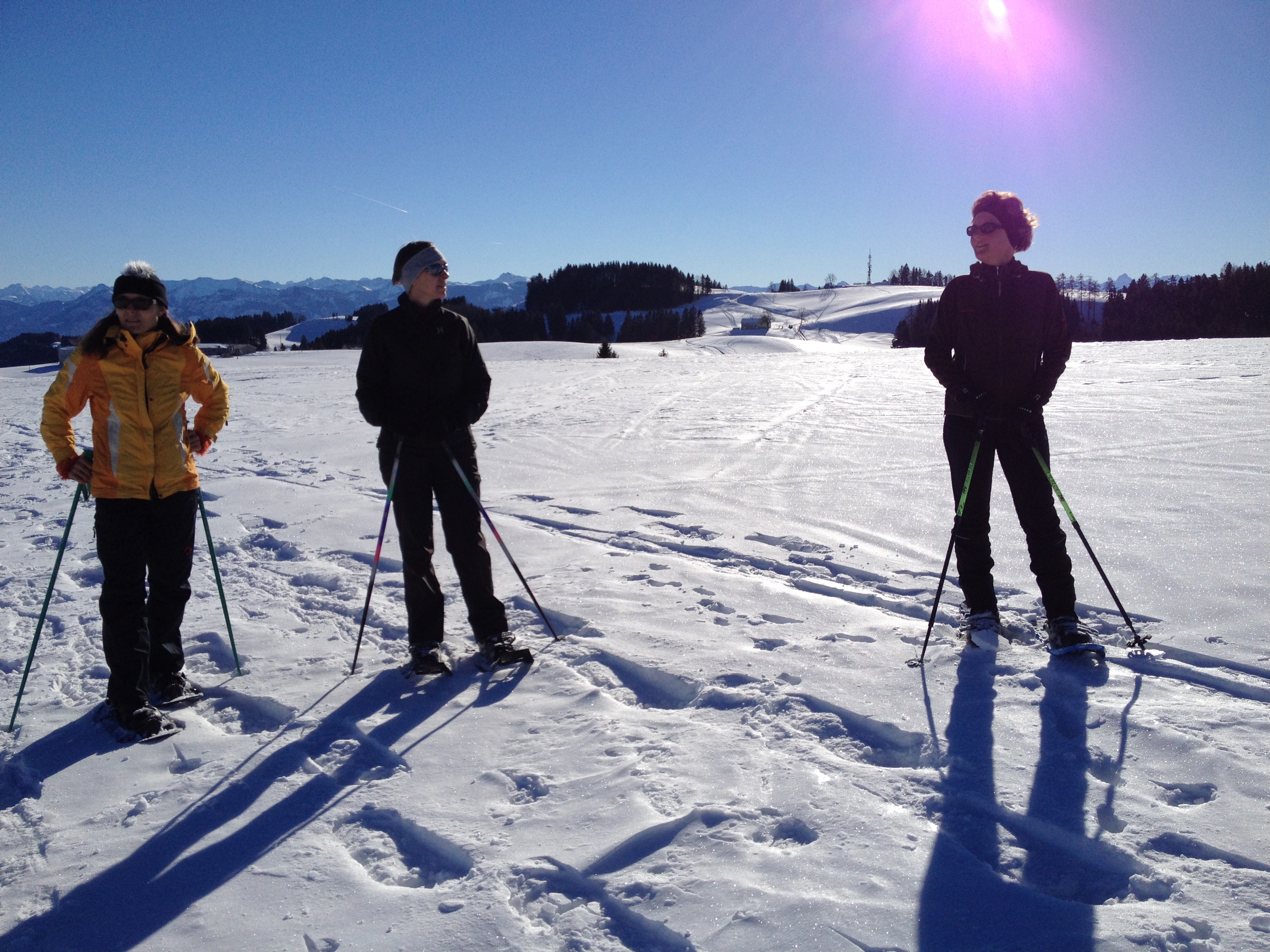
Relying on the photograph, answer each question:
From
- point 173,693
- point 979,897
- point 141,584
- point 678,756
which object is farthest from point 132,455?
point 979,897

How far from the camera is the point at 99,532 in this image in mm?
3131

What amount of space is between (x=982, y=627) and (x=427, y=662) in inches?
113

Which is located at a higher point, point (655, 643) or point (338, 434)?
point (338, 434)

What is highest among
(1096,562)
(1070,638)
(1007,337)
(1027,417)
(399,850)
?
(1007,337)

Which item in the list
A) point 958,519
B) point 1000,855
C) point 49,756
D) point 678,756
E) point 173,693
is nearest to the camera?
point 1000,855

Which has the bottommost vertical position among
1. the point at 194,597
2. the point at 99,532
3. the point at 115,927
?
the point at 115,927

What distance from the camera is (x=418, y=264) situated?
3.46m

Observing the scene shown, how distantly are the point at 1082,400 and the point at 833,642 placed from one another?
10.3 metres

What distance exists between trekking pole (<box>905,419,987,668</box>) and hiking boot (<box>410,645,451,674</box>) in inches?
90.0

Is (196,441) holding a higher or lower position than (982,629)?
higher

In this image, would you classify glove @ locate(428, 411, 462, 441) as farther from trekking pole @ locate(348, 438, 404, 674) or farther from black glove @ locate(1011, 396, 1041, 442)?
black glove @ locate(1011, 396, 1041, 442)

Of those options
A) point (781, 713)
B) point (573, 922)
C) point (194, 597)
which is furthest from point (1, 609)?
point (781, 713)

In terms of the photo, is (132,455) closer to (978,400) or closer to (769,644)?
(769,644)

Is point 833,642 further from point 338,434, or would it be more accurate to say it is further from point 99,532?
point 338,434
